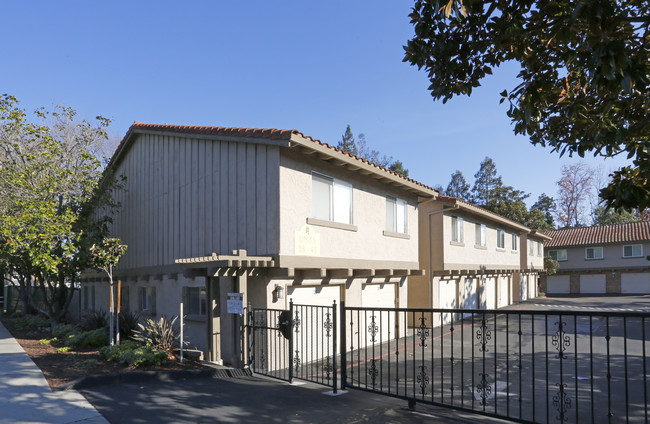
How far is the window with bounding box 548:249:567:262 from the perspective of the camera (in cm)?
4331

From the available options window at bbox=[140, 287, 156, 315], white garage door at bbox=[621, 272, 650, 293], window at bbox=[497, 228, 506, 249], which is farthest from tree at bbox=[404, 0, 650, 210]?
white garage door at bbox=[621, 272, 650, 293]

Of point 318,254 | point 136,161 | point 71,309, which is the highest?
point 136,161

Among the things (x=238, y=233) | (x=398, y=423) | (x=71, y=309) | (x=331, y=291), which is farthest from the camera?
(x=71, y=309)

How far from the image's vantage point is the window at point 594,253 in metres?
41.1

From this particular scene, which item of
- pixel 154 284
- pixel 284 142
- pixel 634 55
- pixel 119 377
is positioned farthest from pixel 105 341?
pixel 634 55

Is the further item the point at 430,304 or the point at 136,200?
the point at 430,304

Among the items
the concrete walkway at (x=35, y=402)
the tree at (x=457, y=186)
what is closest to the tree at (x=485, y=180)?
the tree at (x=457, y=186)

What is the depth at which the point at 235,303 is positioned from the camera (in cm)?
968

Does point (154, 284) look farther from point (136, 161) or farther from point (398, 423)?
point (398, 423)

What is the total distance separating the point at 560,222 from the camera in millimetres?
56281

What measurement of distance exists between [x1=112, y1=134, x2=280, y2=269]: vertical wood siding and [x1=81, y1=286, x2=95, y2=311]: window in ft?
19.7

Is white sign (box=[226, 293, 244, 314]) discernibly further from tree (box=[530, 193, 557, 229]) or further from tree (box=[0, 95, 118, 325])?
tree (box=[530, 193, 557, 229])

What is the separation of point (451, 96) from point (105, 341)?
11241 mm

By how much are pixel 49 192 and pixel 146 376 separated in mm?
8371
